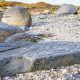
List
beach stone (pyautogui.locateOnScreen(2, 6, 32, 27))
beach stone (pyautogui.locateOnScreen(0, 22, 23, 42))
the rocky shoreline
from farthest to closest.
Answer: beach stone (pyautogui.locateOnScreen(2, 6, 32, 27)) < beach stone (pyautogui.locateOnScreen(0, 22, 23, 42)) < the rocky shoreline

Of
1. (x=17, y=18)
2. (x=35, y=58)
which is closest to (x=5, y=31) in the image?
(x=17, y=18)

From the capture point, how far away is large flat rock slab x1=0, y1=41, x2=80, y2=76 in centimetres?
460

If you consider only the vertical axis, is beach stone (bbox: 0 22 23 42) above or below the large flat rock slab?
Result: below

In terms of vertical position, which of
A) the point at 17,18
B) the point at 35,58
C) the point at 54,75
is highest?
the point at 35,58

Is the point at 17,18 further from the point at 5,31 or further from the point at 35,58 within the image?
the point at 35,58

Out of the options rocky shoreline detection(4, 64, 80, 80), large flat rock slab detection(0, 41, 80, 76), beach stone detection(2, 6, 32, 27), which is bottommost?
beach stone detection(2, 6, 32, 27)

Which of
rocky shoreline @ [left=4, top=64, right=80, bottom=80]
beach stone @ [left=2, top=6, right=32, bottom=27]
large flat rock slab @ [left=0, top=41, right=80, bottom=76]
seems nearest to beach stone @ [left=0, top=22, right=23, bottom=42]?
beach stone @ [left=2, top=6, right=32, bottom=27]

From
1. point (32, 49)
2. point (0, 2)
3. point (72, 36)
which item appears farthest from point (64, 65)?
point (0, 2)

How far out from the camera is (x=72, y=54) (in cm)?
488

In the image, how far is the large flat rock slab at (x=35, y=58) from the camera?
4598mm

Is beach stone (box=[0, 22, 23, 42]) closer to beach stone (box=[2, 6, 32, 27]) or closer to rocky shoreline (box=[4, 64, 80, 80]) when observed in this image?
beach stone (box=[2, 6, 32, 27])

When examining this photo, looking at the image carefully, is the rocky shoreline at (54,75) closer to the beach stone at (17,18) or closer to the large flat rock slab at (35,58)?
the large flat rock slab at (35,58)

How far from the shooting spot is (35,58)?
4562 millimetres

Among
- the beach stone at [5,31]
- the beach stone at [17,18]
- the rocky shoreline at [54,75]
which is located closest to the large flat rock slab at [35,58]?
the rocky shoreline at [54,75]
